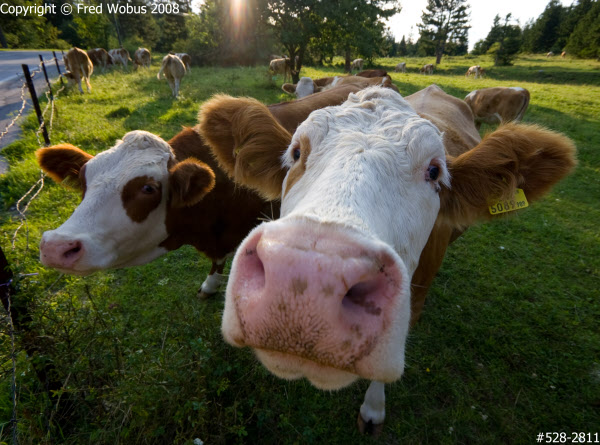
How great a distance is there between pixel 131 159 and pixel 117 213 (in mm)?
512

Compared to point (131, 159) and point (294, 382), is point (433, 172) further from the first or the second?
point (131, 159)

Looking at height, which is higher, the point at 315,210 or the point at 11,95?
the point at 11,95

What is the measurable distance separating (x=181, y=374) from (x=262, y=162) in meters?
1.70

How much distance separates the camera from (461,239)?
17.6 feet

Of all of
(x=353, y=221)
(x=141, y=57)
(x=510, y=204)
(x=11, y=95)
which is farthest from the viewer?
(x=141, y=57)

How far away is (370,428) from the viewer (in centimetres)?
256

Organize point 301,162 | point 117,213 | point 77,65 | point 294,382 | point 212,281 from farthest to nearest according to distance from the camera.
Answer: point 77,65 → point 212,281 → point 294,382 → point 117,213 → point 301,162

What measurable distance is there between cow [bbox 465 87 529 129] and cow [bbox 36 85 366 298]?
37.2 feet

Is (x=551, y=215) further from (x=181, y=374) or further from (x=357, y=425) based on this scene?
(x=181, y=374)

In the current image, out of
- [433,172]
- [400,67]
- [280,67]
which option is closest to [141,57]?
[280,67]

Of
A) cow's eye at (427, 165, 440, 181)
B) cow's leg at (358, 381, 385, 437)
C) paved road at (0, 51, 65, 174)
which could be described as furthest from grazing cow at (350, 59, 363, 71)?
cow's leg at (358, 381, 385, 437)

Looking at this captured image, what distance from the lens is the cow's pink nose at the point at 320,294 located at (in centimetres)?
83

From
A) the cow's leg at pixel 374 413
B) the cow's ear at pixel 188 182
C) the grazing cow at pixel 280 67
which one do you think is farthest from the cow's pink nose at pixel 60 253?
the grazing cow at pixel 280 67

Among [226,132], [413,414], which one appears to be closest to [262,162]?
[226,132]
